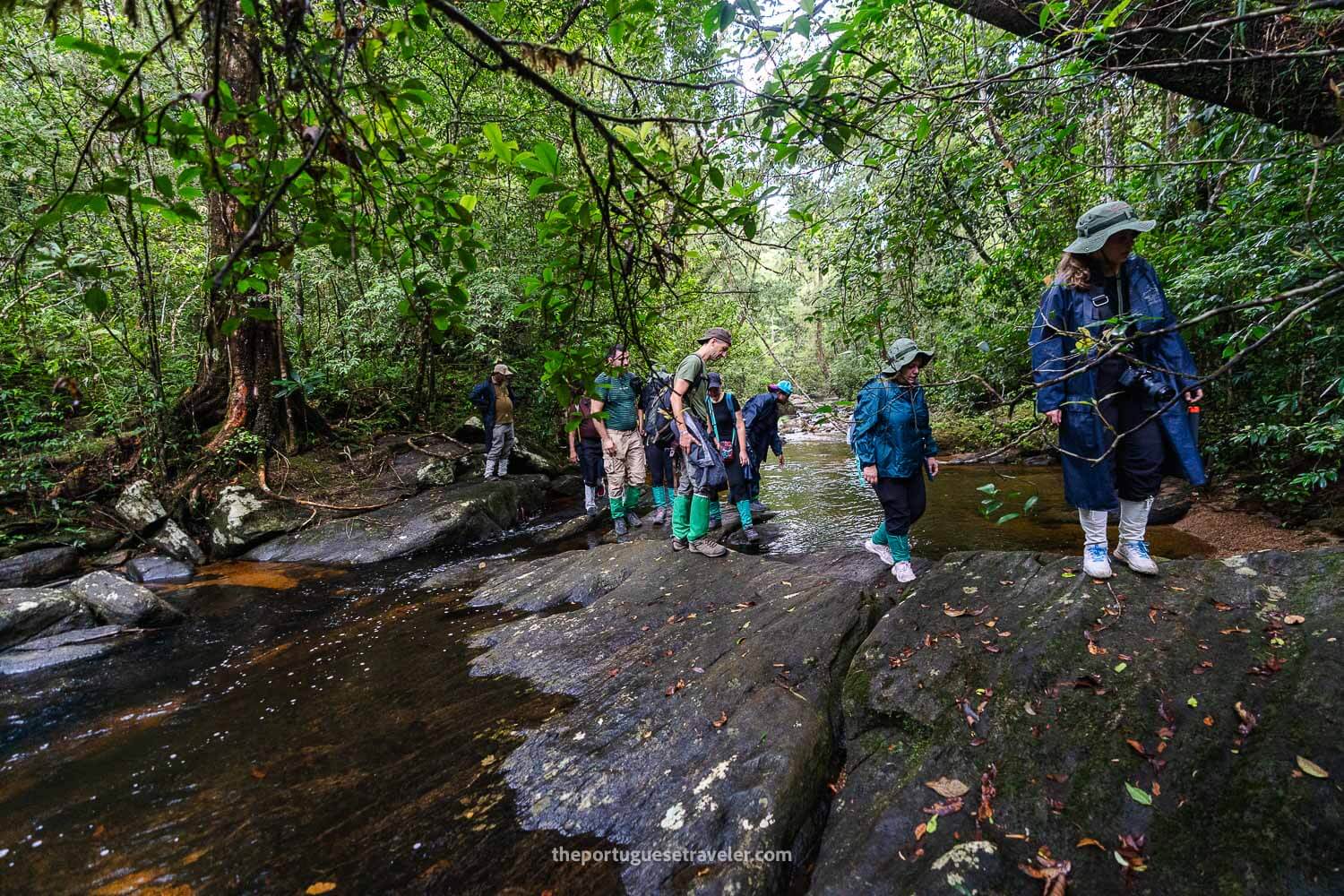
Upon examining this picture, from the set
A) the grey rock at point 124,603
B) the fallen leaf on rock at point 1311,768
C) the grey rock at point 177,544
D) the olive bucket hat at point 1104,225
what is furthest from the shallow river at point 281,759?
the olive bucket hat at point 1104,225

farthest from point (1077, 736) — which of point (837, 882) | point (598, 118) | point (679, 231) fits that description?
point (598, 118)

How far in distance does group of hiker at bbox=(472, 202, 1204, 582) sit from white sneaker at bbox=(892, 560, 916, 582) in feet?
0.03

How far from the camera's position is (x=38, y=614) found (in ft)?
18.2

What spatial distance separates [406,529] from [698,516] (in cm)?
525

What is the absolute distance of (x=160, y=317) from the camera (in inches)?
409

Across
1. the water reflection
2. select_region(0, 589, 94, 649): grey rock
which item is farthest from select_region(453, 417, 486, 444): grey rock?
select_region(0, 589, 94, 649): grey rock

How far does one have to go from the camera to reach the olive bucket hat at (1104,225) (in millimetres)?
3234

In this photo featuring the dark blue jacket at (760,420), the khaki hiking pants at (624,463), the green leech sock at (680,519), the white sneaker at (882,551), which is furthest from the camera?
the dark blue jacket at (760,420)

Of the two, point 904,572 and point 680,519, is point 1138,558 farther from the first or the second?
point 680,519

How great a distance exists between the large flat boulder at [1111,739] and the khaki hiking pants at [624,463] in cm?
499

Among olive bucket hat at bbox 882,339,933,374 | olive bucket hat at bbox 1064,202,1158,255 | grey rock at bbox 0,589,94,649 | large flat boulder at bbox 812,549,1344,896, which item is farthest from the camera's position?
grey rock at bbox 0,589,94,649

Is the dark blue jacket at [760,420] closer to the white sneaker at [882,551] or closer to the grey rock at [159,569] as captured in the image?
the white sneaker at [882,551]

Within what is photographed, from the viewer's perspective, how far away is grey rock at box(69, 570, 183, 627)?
580 cm

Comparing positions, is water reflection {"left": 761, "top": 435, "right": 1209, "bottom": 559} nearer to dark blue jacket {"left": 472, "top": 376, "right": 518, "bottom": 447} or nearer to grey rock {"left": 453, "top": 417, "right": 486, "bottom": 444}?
dark blue jacket {"left": 472, "top": 376, "right": 518, "bottom": 447}
